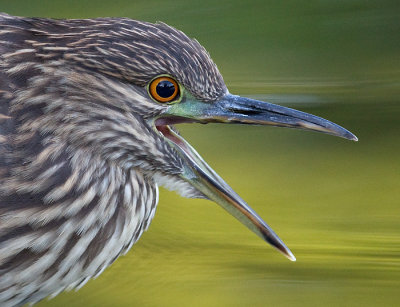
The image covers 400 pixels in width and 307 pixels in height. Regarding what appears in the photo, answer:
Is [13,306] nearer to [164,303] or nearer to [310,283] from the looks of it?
[164,303]

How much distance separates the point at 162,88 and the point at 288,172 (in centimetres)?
161

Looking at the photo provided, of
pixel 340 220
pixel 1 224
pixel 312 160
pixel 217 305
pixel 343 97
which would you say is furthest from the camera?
pixel 343 97

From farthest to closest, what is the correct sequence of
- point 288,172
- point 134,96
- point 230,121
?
1. point 288,172
2. point 230,121
3. point 134,96

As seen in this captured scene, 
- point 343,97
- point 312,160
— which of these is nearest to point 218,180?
point 312,160

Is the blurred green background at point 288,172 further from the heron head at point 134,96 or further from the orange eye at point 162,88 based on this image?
the orange eye at point 162,88

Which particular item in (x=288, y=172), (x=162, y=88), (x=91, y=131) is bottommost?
(x=91, y=131)

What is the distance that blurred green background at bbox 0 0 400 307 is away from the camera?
126 inches

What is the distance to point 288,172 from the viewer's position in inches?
154

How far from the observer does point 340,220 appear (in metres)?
3.59

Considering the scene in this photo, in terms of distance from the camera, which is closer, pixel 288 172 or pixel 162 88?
pixel 162 88

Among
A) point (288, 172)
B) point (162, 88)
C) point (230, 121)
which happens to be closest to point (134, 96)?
point (162, 88)

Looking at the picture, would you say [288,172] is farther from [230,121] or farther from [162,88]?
[162,88]

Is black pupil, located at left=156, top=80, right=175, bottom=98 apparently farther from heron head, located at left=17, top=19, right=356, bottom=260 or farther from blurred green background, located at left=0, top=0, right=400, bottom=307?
blurred green background, located at left=0, top=0, right=400, bottom=307

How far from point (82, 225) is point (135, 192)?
16 centimetres
